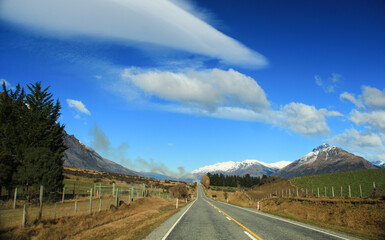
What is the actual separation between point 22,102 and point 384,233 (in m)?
51.0

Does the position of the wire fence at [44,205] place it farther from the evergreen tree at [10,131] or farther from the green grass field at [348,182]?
the green grass field at [348,182]

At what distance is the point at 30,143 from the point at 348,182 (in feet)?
228

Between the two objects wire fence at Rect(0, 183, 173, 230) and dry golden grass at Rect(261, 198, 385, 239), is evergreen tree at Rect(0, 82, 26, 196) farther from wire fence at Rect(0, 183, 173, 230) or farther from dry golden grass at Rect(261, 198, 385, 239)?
dry golden grass at Rect(261, 198, 385, 239)

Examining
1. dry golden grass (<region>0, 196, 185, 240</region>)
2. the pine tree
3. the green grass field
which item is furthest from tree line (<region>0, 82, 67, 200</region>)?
the green grass field

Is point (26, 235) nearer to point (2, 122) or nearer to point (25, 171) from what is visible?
point (25, 171)

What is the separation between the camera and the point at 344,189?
5653 centimetres

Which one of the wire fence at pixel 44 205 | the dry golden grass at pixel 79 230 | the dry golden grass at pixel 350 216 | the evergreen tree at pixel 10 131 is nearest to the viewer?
the dry golden grass at pixel 79 230

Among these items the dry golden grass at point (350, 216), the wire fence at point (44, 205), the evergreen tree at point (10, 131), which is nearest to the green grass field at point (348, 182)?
the dry golden grass at point (350, 216)

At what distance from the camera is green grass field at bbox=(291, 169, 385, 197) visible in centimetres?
5174

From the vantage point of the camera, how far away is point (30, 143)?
3978cm

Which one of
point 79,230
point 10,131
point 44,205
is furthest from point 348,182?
point 10,131

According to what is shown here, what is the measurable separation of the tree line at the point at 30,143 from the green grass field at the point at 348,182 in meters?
53.2

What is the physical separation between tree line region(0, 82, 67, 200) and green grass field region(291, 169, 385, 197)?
5323cm

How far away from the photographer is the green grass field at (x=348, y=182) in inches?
2037
